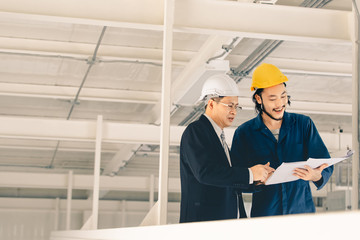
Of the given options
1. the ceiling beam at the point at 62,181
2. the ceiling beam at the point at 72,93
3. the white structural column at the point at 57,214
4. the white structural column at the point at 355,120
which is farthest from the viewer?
the white structural column at the point at 57,214

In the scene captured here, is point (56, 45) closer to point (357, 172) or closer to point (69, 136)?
point (69, 136)

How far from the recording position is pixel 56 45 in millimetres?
7895

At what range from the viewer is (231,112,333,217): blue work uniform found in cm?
329

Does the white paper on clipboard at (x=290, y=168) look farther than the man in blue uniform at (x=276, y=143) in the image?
No

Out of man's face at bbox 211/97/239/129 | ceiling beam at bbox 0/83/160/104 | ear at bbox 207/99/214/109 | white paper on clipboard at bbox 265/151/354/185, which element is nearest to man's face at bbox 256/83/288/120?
man's face at bbox 211/97/239/129

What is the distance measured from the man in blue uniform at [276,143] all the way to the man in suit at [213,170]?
0.45 ft

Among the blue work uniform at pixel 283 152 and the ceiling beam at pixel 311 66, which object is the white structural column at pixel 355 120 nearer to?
the blue work uniform at pixel 283 152

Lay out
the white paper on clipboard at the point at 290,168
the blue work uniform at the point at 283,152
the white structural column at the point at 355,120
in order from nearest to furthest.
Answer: the white paper on clipboard at the point at 290,168 → the blue work uniform at the point at 283,152 → the white structural column at the point at 355,120

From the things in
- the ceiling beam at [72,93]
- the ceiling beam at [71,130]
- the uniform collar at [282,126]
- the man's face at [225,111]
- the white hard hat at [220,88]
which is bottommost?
the uniform collar at [282,126]

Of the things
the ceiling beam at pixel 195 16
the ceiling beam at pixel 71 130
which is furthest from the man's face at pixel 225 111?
the ceiling beam at pixel 71 130

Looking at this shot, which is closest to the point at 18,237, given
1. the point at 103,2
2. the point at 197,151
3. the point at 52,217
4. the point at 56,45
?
the point at 52,217

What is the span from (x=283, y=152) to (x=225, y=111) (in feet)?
1.37

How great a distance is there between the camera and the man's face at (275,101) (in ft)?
10.9

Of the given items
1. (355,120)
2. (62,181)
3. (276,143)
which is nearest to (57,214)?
(62,181)
